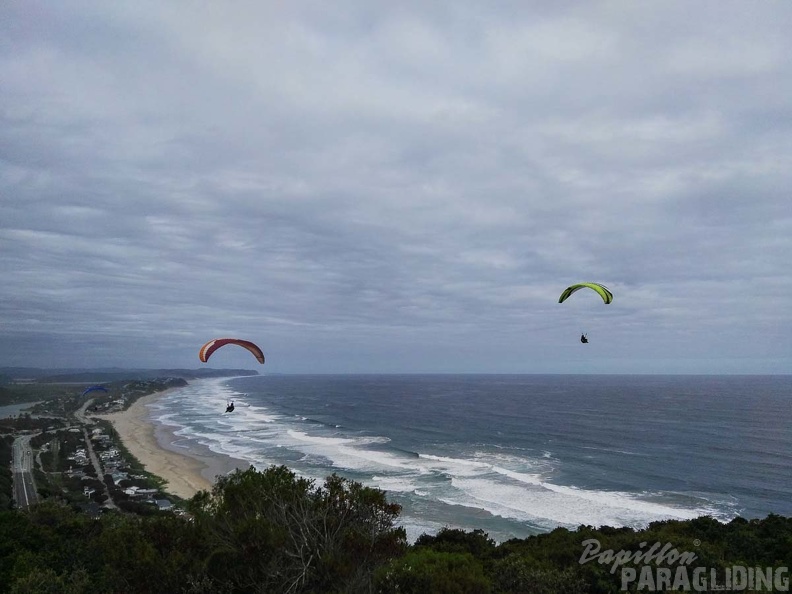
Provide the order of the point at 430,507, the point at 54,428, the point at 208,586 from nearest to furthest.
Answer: the point at 208,586 < the point at 430,507 < the point at 54,428

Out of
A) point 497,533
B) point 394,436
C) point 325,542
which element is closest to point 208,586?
point 325,542

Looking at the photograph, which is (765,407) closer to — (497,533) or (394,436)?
(394,436)

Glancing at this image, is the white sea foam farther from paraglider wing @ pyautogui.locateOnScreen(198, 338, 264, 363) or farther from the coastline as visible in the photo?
paraglider wing @ pyautogui.locateOnScreen(198, 338, 264, 363)

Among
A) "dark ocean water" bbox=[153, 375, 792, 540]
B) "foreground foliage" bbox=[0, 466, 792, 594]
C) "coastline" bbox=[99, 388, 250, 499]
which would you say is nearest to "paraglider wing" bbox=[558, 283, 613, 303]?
"foreground foliage" bbox=[0, 466, 792, 594]

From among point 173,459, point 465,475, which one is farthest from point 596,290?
point 173,459

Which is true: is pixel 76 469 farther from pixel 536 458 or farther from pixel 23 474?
pixel 536 458
